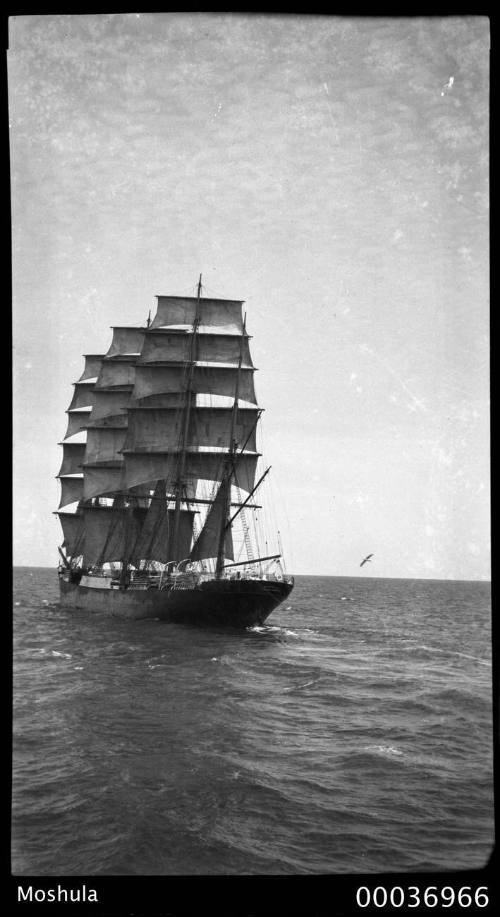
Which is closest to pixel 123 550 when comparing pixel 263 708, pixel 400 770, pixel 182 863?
pixel 263 708

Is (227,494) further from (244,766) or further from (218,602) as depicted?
(244,766)

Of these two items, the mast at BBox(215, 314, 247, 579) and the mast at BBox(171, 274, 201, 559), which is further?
the mast at BBox(171, 274, 201, 559)

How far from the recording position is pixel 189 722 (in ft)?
45.7

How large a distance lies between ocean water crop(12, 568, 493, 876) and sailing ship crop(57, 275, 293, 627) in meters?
12.3

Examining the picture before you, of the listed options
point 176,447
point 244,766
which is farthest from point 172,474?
point 244,766

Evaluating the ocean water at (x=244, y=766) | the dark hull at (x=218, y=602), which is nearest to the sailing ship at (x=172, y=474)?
the dark hull at (x=218, y=602)

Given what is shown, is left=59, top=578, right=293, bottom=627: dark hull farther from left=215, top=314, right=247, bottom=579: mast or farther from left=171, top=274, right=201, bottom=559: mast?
left=171, top=274, right=201, bottom=559: mast

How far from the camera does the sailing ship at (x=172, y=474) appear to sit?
37.6 m

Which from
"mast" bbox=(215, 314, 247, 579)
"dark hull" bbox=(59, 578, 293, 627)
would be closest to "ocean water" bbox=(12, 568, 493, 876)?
"dark hull" bbox=(59, 578, 293, 627)

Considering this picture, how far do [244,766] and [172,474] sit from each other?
34092 millimetres

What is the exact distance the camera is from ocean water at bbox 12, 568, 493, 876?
7656 mm

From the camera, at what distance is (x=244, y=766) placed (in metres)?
11.0

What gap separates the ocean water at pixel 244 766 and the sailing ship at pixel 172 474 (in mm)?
12277

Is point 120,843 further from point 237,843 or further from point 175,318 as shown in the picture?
point 175,318
